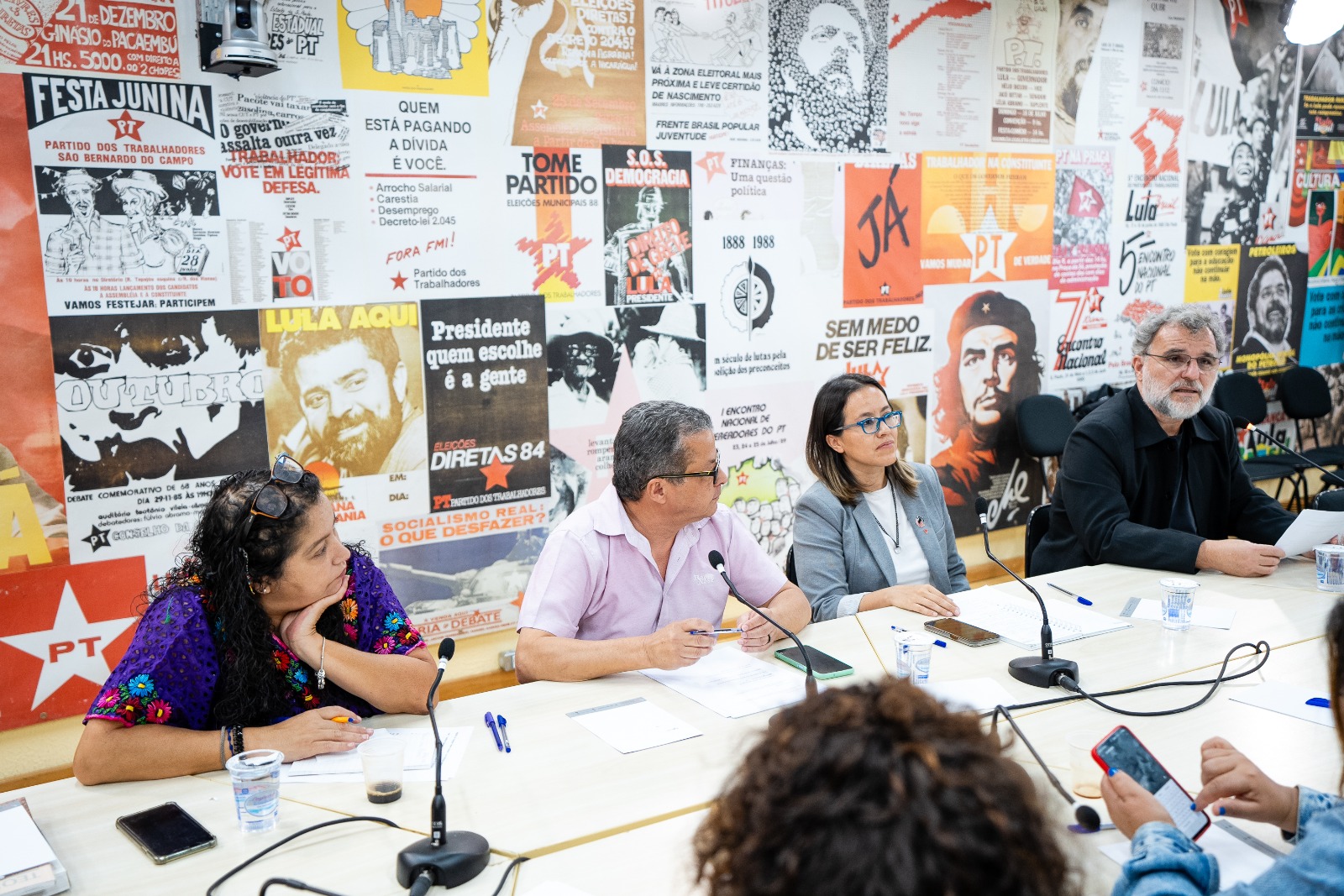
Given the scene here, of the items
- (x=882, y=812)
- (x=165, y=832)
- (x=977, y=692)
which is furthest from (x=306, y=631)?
(x=882, y=812)

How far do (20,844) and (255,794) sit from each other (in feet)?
1.09

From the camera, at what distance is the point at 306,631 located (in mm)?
1987

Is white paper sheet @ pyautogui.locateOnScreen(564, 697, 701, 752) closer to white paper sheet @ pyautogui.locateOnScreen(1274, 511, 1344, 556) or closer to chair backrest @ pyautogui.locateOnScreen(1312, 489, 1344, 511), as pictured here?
white paper sheet @ pyautogui.locateOnScreen(1274, 511, 1344, 556)

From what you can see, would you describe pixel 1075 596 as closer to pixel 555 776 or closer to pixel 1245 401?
pixel 555 776

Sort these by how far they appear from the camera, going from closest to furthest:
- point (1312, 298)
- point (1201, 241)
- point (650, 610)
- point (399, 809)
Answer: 1. point (399, 809)
2. point (650, 610)
3. point (1201, 241)
4. point (1312, 298)

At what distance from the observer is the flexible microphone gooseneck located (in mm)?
1549

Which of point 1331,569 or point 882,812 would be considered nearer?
point 882,812

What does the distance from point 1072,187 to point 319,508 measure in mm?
4611

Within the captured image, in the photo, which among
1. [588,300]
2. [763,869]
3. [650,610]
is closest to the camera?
[763,869]

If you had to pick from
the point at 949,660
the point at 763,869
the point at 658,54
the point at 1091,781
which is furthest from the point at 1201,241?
the point at 763,869

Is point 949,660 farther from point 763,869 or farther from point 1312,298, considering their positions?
point 1312,298

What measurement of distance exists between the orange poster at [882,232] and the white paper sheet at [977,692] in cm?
282

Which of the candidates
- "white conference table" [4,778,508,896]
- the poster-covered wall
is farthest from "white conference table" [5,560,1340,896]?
the poster-covered wall

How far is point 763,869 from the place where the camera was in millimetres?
816
